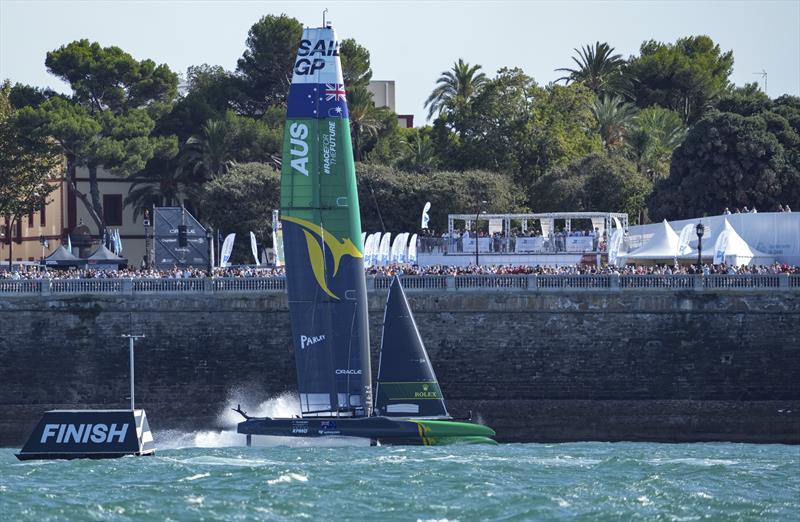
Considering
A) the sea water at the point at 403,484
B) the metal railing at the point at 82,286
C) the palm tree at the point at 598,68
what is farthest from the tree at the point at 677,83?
the sea water at the point at 403,484

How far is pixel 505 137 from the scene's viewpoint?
91.9 metres

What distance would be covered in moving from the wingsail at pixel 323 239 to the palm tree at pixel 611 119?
47.3m

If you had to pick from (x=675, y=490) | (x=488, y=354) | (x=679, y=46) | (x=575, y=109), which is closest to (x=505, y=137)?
(x=575, y=109)

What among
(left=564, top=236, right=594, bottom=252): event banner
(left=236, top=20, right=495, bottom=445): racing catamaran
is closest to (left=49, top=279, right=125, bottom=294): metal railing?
(left=236, top=20, right=495, bottom=445): racing catamaran

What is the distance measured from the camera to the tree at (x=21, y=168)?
87.6 m

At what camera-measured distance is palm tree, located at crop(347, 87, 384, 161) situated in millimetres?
96750

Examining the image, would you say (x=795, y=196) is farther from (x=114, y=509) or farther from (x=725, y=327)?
(x=114, y=509)

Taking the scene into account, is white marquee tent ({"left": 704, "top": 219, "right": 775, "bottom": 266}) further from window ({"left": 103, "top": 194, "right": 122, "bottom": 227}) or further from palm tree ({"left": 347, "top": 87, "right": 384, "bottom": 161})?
window ({"left": 103, "top": 194, "right": 122, "bottom": 227})

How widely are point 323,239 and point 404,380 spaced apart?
438cm

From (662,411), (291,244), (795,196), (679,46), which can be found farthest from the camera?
(679,46)

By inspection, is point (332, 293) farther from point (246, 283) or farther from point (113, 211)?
point (113, 211)

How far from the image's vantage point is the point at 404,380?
5094cm

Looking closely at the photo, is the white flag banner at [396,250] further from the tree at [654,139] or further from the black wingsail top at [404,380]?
the tree at [654,139]

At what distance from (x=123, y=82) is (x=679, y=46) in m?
32.7
